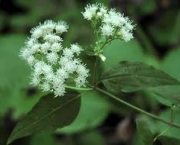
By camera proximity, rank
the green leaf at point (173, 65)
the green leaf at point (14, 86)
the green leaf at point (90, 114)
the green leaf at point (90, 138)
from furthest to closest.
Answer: the green leaf at point (90, 138) < the green leaf at point (14, 86) < the green leaf at point (90, 114) < the green leaf at point (173, 65)

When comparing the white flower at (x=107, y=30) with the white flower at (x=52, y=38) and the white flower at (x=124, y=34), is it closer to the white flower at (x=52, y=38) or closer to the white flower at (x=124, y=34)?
the white flower at (x=124, y=34)

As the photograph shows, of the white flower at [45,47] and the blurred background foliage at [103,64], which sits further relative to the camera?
the blurred background foliage at [103,64]

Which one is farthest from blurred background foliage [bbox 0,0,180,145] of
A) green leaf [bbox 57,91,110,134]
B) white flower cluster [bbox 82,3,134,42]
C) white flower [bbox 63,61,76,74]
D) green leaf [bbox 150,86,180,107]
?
white flower [bbox 63,61,76,74]

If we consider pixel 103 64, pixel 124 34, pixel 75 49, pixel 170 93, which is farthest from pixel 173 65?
pixel 75 49

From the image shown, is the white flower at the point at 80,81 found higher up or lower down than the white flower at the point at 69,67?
lower down

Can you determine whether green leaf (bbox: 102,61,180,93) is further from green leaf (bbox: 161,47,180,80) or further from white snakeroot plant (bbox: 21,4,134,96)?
green leaf (bbox: 161,47,180,80)

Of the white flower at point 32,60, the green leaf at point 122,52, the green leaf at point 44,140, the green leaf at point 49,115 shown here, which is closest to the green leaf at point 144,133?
the green leaf at point 49,115
